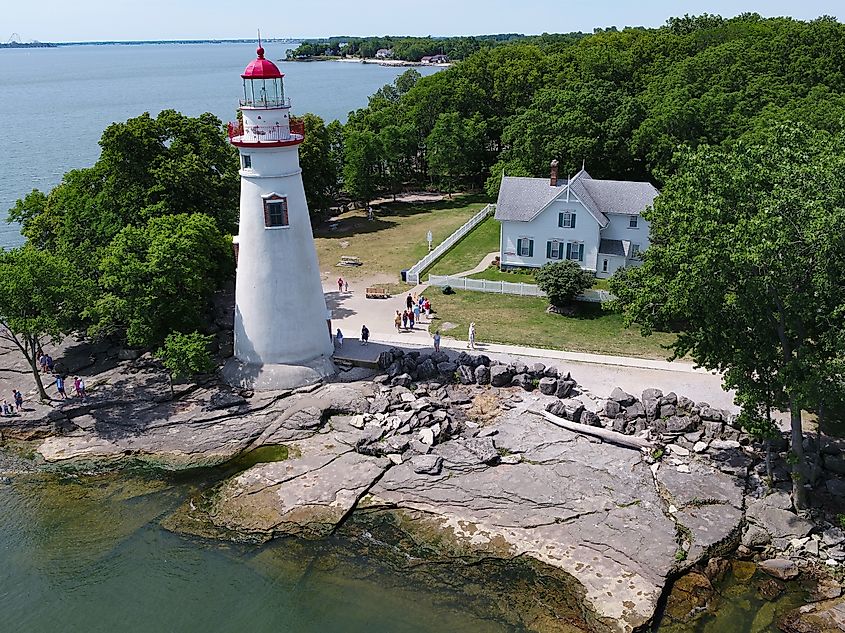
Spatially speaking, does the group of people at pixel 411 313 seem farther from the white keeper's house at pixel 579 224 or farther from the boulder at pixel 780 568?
the boulder at pixel 780 568

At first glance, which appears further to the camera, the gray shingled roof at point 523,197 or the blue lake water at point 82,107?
the blue lake water at point 82,107

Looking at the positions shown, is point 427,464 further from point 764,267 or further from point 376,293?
point 376,293

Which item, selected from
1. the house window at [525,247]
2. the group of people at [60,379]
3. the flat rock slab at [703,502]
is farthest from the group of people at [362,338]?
the house window at [525,247]

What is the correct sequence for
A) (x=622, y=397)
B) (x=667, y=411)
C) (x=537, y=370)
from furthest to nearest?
(x=537, y=370) → (x=622, y=397) → (x=667, y=411)

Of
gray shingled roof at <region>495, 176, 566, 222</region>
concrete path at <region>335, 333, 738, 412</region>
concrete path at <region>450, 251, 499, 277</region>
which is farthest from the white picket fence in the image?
concrete path at <region>335, 333, 738, 412</region>

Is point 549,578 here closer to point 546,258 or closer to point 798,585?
point 798,585

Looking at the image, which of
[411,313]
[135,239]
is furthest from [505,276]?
[135,239]

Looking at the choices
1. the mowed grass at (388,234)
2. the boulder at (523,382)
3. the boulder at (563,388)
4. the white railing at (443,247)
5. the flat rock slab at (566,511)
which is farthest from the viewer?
the mowed grass at (388,234)
